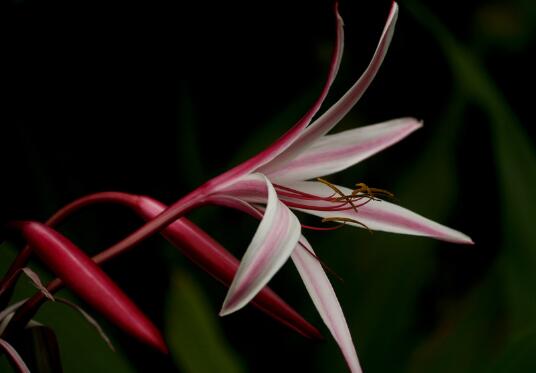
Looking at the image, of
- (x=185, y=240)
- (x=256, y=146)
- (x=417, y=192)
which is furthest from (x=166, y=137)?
(x=185, y=240)

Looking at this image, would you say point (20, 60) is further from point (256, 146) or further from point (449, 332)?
point (449, 332)

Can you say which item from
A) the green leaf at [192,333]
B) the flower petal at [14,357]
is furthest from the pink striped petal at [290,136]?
the green leaf at [192,333]

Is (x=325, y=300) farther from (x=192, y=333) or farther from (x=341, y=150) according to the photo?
(x=192, y=333)

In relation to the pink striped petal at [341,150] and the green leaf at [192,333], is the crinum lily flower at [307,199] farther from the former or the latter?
the green leaf at [192,333]

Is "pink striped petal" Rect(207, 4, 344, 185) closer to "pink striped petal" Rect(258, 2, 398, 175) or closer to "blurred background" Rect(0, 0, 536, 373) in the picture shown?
"pink striped petal" Rect(258, 2, 398, 175)

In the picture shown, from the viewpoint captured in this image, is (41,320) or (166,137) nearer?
(41,320)

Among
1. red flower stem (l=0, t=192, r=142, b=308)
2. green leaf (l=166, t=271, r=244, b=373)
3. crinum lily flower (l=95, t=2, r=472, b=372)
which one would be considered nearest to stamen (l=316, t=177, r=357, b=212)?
crinum lily flower (l=95, t=2, r=472, b=372)
